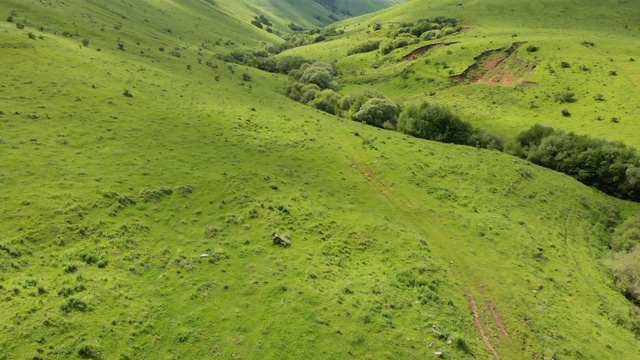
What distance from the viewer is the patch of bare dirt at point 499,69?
101m

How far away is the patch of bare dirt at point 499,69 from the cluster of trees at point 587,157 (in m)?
33.8

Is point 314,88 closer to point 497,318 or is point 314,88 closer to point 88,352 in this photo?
point 497,318

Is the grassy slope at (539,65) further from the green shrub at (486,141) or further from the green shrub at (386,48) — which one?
the green shrub at (486,141)

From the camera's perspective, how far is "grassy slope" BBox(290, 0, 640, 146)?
268 feet

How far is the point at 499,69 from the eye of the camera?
10631 cm

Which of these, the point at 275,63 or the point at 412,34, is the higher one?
the point at 412,34

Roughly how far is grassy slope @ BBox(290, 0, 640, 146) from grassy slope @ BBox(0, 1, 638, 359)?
1095 inches

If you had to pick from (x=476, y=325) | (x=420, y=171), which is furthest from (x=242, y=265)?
(x=420, y=171)

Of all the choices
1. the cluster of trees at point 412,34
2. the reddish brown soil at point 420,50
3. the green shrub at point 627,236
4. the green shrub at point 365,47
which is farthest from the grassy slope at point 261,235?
the green shrub at point 365,47

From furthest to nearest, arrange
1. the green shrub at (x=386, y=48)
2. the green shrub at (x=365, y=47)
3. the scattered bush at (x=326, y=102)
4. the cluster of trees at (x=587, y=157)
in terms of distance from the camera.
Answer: the green shrub at (x=365, y=47) < the green shrub at (x=386, y=48) < the scattered bush at (x=326, y=102) < the cluster of trees at (x=587, y=157)

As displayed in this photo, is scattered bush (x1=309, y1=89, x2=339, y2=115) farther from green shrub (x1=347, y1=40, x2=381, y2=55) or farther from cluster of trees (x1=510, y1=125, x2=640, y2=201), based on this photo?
green shrub (x1=347, y1=40, x2=381, y2=55)

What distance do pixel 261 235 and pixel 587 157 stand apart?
56.3 meters

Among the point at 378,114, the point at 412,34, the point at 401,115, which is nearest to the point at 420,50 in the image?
the point at 412,34

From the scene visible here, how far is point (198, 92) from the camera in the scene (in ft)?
239
